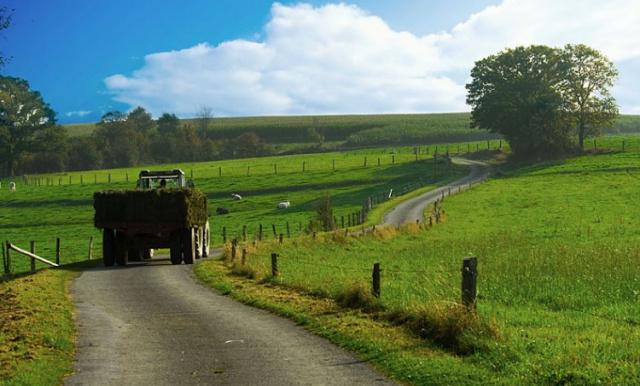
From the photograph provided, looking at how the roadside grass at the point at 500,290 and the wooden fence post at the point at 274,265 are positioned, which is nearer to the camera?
the roadside grass at the point at 500,290

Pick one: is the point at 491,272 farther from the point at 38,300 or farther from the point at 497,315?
the point at 38,300

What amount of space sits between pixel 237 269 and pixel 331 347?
12.7 m

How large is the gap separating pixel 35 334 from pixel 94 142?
138891 millimetres

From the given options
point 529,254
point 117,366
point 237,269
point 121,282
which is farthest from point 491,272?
point 117,366

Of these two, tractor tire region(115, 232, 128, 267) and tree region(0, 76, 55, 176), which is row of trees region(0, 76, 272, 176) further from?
tractor tire region(115, 232, 128, 267)

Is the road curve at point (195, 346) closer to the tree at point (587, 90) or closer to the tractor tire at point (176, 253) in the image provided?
the tractor tire at point (176, 253)

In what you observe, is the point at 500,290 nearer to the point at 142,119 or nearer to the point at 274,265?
the point at 274,265

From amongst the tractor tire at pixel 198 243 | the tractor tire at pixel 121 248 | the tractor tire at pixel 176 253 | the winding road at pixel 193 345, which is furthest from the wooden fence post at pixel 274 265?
the tractor tire at pixel 198 243

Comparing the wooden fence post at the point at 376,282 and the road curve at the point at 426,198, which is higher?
the wooden fence post at the point at 376,282

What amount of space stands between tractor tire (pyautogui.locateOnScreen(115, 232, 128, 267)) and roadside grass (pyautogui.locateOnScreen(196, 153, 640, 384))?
13.2 feet

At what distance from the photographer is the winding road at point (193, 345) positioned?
35.9ft

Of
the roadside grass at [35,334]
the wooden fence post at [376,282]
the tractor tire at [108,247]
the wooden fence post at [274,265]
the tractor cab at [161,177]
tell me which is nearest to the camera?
the roadside grass at [35,334]

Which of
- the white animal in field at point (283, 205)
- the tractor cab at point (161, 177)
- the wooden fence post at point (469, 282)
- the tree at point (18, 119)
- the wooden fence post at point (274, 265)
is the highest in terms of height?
the tree at point (18, 119)

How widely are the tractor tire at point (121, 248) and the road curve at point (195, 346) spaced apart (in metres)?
9.02
